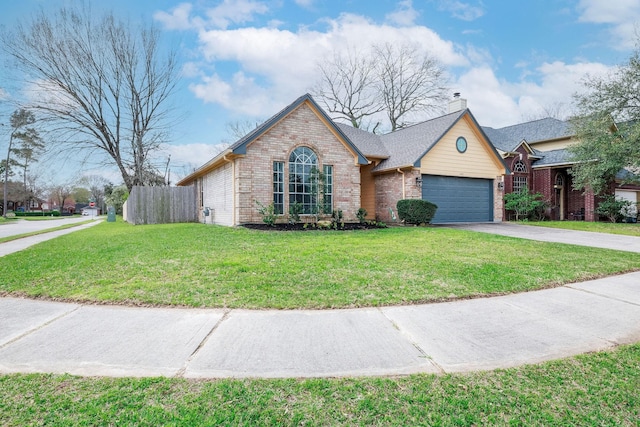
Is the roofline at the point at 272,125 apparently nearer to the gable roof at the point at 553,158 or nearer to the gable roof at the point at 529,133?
the gable roof at the point at 529,133

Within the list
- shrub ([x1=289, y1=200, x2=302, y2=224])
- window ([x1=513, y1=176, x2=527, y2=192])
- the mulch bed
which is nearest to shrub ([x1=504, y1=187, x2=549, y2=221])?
window ([x1=513, y1=176, x2=527, y2=192])

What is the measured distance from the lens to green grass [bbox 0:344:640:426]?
1.85 m

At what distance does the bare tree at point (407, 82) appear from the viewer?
29.6 metres

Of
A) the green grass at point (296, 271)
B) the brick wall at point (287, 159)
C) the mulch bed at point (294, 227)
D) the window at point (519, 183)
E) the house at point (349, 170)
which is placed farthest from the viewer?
the window at point (519, 183)

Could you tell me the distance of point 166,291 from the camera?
4.24m

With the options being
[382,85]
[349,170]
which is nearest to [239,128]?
[382,85]

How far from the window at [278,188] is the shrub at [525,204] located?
13008 millimetres

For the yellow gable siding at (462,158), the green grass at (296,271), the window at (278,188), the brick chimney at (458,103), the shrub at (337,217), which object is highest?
the brick chimney at (458,103)

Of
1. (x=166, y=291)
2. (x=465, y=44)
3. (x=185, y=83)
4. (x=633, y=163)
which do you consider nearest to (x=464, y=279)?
(x=166, y=291)

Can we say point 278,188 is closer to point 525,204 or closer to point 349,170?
point 349,170

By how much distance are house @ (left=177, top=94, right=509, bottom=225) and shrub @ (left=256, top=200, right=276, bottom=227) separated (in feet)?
0.67

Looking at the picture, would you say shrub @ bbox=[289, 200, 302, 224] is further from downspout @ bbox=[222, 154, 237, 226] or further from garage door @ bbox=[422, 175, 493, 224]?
garage door @ bbox=[422, 175, 493, 224]

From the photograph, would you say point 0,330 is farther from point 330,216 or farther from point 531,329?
point 330,216

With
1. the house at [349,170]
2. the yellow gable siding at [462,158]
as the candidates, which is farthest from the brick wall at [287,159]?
the yellow gable siding at [462,158]
